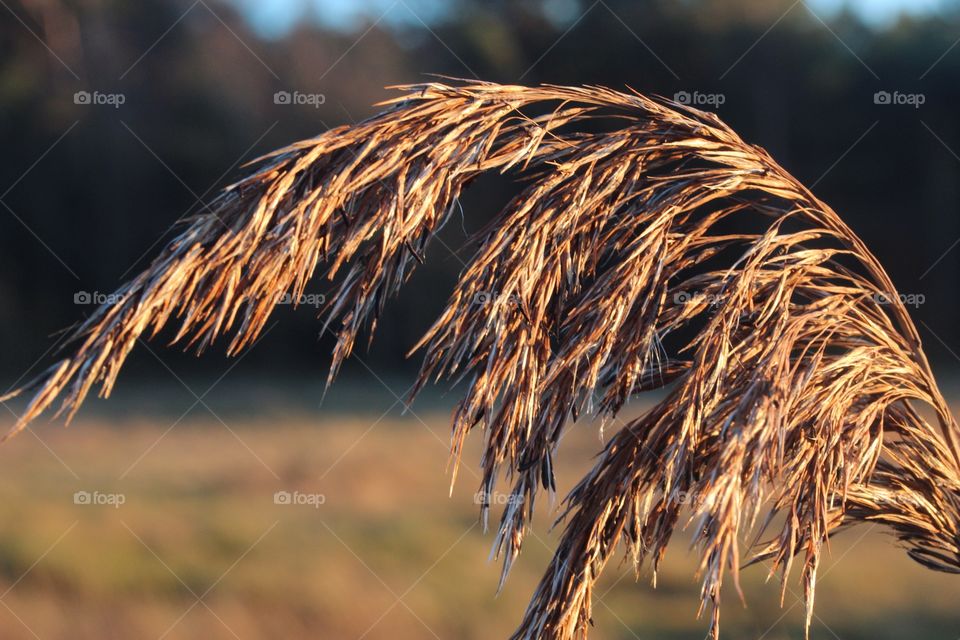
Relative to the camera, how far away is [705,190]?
5.42 feet

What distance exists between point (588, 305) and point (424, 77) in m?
10.0

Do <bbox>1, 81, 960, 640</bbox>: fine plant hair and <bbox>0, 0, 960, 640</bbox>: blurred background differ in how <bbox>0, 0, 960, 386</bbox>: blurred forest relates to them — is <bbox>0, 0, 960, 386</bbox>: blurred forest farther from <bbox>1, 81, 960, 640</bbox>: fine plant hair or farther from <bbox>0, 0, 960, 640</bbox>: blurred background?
<bbox>1, 81, 960, 640</bbox>: fine plant hair

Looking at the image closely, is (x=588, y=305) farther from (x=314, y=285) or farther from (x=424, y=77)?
(x=424, y=77)

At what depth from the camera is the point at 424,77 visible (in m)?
11.1

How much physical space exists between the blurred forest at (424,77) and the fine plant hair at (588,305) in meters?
7.80

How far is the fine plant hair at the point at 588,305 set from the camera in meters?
1.41

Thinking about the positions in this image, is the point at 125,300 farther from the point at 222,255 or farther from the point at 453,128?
the point at 453,128

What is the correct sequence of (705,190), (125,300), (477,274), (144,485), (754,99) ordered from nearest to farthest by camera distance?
(125,300), (477,274), (705,190), (144,485), (754,99)

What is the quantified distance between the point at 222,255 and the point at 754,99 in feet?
34.3

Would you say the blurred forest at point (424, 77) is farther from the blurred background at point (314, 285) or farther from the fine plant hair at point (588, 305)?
the fine plant hair at point (588, 305)

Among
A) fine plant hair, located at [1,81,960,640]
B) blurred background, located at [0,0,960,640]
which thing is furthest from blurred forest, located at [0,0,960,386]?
fine plant hair, located at [1,81,960,640]

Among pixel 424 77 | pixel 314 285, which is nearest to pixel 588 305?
pixel 314 285

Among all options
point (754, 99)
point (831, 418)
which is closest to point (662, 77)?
point (754, 99)

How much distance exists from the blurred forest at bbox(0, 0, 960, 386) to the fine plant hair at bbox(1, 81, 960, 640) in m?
7.80
